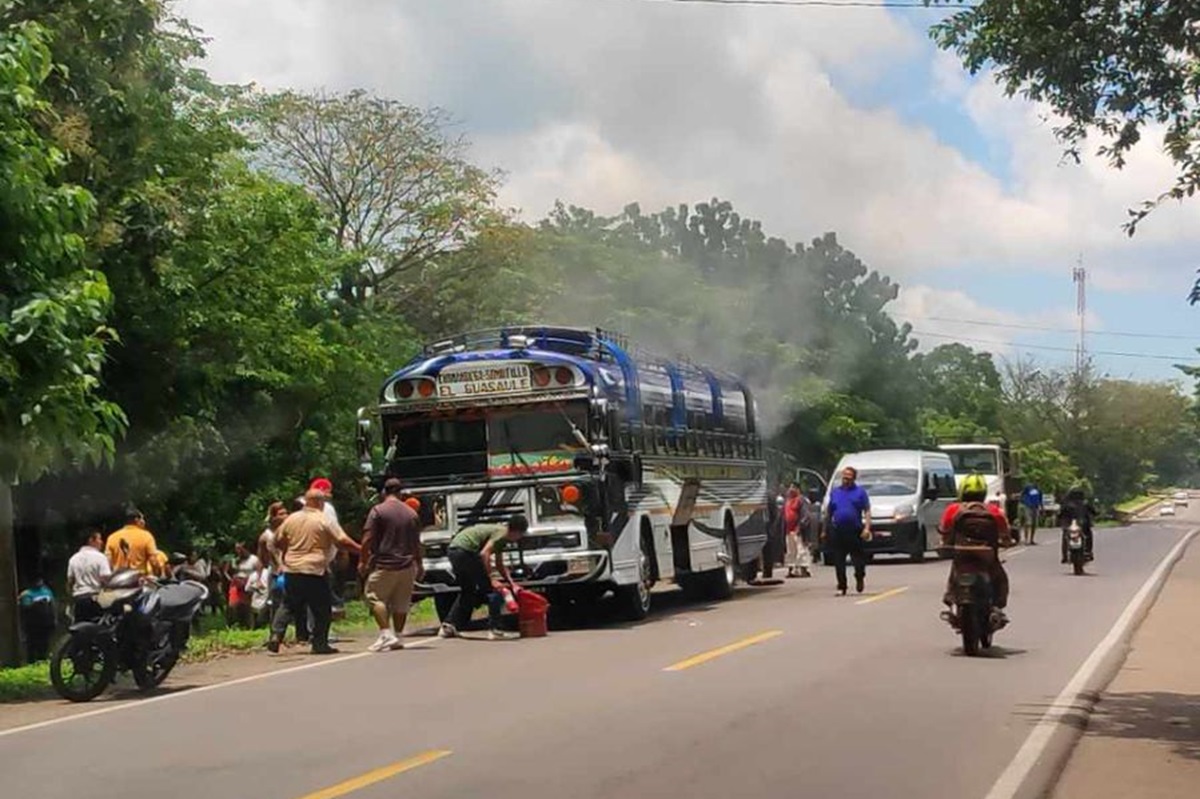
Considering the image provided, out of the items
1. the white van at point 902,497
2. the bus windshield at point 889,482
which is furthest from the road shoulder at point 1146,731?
the bus windshield at point 889,482

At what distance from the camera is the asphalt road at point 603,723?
357 inches

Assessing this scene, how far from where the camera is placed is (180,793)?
8.84 metres

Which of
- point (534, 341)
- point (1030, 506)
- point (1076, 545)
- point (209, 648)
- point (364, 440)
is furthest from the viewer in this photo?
point (1030, 506)

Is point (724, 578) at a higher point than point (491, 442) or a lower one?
lower

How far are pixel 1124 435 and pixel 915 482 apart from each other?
213ft

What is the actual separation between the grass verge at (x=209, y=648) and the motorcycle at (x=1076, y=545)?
37.2 ft

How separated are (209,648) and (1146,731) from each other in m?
10.5

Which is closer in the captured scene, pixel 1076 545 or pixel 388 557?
pixel 388 557

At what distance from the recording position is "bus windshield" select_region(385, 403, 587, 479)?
61.9ft

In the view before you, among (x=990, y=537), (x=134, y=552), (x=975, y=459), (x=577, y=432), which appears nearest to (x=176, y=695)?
(x=134, y=552)

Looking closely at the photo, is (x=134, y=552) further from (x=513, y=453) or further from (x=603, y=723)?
(x=603, y=723)

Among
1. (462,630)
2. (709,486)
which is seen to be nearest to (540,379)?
(462,630)

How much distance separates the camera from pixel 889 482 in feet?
113

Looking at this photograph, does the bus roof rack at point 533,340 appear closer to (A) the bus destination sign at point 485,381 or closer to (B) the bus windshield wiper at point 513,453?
(A) the bus destination sign at point 485,381
